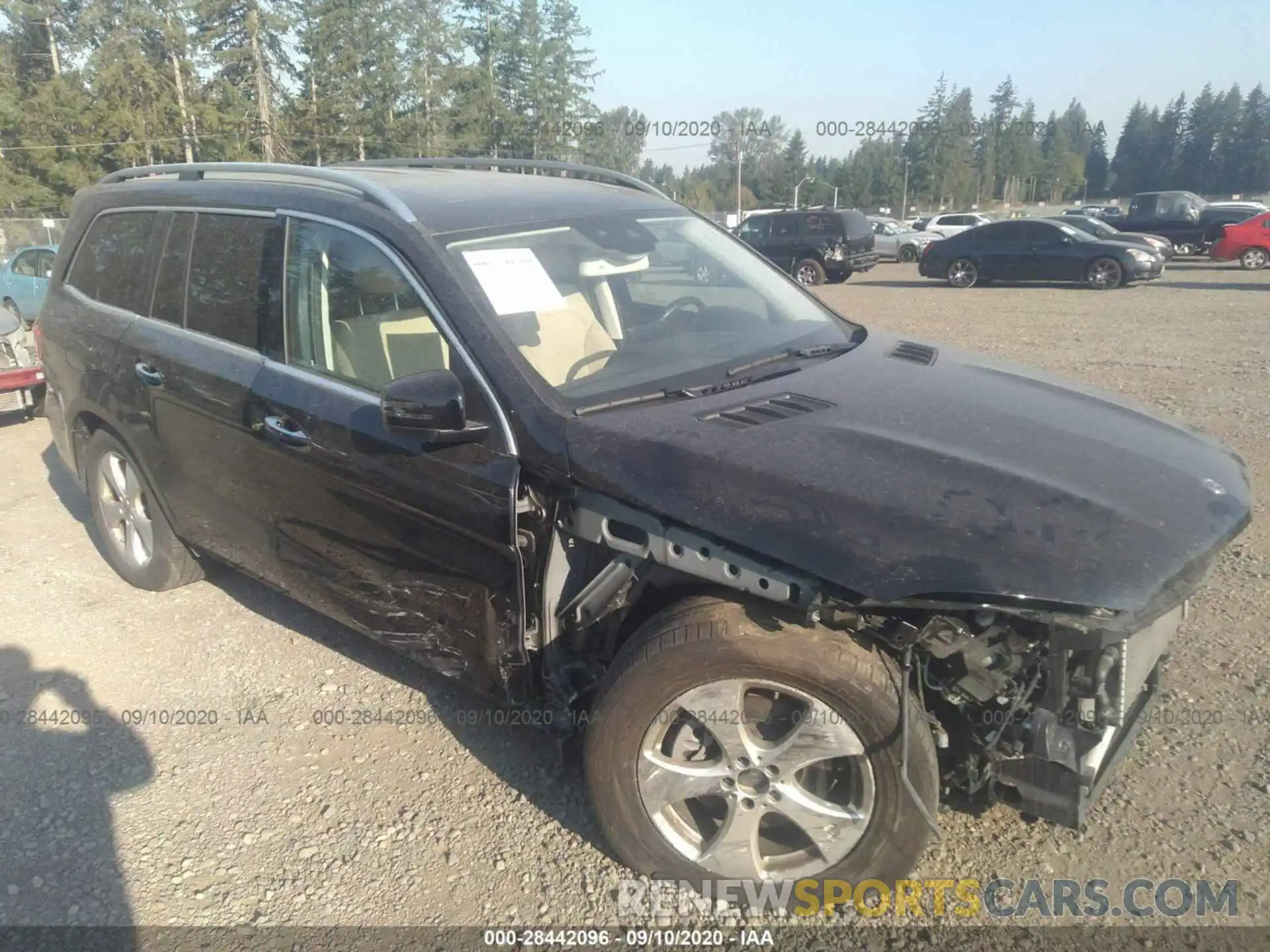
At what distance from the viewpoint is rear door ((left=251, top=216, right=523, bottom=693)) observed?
280 cm

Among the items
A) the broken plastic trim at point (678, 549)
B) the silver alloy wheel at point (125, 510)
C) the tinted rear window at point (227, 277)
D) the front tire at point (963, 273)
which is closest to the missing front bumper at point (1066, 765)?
the broken plastic trim at point (678, 549)

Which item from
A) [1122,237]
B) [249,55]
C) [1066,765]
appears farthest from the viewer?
[249,55]

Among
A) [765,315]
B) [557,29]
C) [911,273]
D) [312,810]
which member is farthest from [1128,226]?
[557,29]

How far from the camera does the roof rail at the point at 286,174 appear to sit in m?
3.18

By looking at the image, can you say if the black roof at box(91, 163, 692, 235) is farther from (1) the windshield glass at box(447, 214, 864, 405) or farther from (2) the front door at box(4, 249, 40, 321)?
(2) the front door at box(4, 249, 40, 321)

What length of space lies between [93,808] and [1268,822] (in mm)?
3740

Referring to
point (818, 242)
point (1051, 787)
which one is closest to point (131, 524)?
point (1051, 787)

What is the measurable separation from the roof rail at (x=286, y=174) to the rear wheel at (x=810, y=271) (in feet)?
65.1

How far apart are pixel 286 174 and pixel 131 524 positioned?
6.69ft

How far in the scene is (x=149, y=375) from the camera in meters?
3.98

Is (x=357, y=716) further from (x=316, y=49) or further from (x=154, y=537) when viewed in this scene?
(x=316, y=49)

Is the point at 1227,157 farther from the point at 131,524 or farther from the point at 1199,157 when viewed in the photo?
the point at 131,524

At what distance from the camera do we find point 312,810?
310cm

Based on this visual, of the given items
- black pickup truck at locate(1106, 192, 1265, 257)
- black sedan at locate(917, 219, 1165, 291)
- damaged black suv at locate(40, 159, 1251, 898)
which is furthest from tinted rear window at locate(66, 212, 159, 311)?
black pickup truck at locate(1106, 192, 1265, 257)
